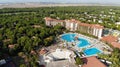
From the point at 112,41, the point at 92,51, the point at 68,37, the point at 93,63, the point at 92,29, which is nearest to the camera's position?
the point at 93,63

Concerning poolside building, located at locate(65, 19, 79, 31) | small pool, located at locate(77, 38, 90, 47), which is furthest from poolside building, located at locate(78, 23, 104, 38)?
small pool, located at locate(77, 38, 90, 47)

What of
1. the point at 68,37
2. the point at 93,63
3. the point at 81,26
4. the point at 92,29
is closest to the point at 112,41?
the point at 92,29

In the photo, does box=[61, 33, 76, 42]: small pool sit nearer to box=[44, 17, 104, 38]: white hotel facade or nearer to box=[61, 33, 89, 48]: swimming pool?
box=[61, 33, 89, 48]: swimming pool

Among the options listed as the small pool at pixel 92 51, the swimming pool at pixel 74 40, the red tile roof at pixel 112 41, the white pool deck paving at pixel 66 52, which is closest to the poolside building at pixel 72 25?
the swimming pool at pixel 74 40

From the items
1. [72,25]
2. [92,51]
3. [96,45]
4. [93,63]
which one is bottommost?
[92,51]

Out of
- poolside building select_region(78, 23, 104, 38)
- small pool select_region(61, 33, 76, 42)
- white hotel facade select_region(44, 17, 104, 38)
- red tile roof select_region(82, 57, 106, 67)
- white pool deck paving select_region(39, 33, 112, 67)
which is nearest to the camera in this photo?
red tile roof select_region(82, 57, 106, 67)

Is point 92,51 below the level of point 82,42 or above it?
below

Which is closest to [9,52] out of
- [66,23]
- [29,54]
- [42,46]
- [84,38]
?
[29,54]

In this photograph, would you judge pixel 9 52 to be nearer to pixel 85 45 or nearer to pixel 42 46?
pixel 42 46

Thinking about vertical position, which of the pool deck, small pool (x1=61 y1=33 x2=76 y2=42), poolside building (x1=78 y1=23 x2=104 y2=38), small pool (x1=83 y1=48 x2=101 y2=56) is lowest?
small pool (x1=83 y1=48 x2=101 y2=56)

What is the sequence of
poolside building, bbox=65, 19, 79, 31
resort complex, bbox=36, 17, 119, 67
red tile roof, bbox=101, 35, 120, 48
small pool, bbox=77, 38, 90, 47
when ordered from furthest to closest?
poolside building, bbox=65, 19, 79, 31 < small pool, bbox=77, 38, 90, 47 < red tile roof, bbox=101, 35, 120, 48 < resort complex, bbox=36, 17, 119, 67

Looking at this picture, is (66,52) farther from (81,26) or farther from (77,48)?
(81,26)

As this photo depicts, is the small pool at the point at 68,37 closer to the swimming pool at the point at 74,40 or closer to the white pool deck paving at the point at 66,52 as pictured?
the swimming pool at the point at 74,40

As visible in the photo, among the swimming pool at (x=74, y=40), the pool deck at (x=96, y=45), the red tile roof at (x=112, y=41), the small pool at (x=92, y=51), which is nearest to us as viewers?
the small pool at (x=92, y=51)
